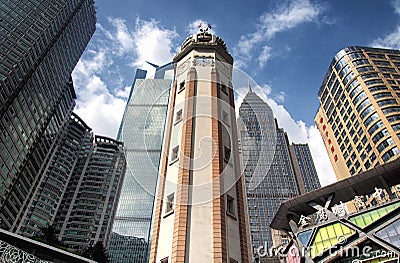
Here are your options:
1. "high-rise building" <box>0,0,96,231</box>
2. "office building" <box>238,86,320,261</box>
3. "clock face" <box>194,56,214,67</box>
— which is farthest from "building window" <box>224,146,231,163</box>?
"office building" <box>238,86,320,261</box>

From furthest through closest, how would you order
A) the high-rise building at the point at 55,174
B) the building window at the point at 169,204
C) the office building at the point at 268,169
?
the office building at the point at 268,169 → the high-rise building at the point at 55,174 → the building window at the point at 169,204

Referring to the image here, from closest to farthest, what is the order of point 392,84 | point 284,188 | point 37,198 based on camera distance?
1. point 392,84
2. point 37,198
3. point 284,188

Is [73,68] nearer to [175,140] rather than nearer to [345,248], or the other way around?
[175,140]

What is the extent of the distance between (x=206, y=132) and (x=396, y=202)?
1647cm

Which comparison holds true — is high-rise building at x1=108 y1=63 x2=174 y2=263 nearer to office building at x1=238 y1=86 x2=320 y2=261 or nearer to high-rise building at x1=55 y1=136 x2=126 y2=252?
high-rise building at x1=55 y1=136 x2=126 y2=252

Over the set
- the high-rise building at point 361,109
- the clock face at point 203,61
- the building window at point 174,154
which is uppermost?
the high-rise building at point 361,109

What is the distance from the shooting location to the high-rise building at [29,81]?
6594 cm

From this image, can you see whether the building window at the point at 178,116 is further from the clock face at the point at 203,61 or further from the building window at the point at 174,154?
the clock face at the point at 203,61

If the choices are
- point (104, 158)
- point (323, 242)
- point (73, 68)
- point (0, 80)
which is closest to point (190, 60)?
point (323, 242)

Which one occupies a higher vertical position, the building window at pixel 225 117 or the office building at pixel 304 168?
the office building at pixel 304 168

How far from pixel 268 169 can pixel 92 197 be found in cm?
6737

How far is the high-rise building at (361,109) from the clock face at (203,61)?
48358 millimetres

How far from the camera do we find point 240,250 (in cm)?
1703
